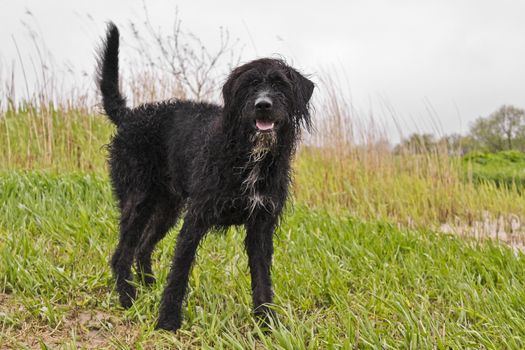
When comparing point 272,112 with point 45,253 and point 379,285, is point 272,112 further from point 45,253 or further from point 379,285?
point 45,253

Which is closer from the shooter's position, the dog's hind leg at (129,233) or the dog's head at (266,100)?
the dog's head at (266,100)

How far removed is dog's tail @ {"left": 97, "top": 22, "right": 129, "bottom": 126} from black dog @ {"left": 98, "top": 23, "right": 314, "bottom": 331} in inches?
15.1

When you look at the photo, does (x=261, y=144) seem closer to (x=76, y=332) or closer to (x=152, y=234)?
(x=152, y=234)

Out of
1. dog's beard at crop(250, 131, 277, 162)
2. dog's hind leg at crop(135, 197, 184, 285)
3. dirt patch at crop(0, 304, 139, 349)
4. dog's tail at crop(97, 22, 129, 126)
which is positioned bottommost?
dirt patch at crop(0, 304, 139, 349)

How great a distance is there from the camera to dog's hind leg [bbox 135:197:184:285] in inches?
192

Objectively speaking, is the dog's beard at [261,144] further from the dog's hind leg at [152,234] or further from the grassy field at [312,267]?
the dog's hind leg at [152,234]

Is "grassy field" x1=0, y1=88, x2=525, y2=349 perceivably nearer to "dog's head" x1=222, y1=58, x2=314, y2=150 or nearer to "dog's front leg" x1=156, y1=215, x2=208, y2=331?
"dog's front leg" x1=156, y1=215, x2=208, y2=331

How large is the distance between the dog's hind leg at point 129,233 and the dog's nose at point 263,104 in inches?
64.8

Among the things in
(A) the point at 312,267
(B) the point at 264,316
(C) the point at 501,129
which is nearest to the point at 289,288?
(A) the point at 312,267

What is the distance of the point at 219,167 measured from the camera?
3732 millimetres

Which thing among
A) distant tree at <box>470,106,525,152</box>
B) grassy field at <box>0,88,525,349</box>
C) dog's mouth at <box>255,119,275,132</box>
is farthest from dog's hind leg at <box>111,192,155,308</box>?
distant tree at <box>470,106,525,152</box>

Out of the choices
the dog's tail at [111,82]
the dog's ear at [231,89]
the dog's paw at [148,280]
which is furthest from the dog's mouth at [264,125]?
the dog's paw at [148,280]

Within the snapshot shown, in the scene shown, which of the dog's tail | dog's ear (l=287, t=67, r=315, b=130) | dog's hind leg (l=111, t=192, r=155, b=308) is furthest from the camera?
the dog's tail

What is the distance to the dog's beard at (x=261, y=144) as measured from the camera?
3.51 m
